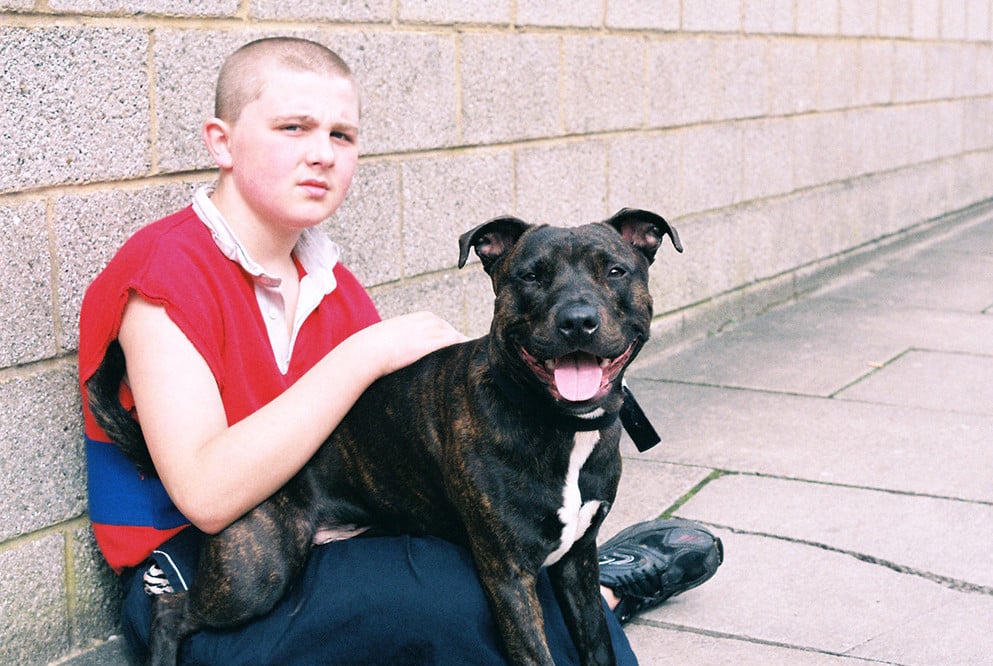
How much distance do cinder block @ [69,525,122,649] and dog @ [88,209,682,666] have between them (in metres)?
0.45

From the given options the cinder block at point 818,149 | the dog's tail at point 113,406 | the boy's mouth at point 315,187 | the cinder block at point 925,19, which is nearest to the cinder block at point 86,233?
the dog's tail at point 113,406

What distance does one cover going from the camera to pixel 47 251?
3.17 meters

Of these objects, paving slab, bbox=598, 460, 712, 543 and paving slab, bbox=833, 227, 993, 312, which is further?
paving slab, bbox=833, 227, 993, 312

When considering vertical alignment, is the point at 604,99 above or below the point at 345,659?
above

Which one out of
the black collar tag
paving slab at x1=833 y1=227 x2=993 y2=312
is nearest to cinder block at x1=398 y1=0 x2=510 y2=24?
the black collar tag

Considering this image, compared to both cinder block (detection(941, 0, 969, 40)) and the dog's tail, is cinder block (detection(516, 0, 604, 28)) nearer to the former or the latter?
the dog's tail

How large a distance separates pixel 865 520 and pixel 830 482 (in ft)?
1.31

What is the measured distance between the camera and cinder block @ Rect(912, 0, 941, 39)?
9781 mm

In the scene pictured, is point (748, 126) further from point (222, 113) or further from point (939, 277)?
point (222, 113)

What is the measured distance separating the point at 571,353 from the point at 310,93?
94 cm

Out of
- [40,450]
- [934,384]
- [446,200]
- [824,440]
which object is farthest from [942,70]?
[40,450]

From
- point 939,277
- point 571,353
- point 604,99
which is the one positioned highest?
point 604,99

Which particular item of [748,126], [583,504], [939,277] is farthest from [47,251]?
[939,277]

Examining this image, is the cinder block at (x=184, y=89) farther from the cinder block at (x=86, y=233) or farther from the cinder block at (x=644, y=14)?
the cinder block at (x=644, y=14)
